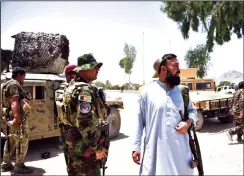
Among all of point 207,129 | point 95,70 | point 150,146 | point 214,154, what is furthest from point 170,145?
point 207,129

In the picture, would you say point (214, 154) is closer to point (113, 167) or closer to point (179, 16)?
point (113, 167)

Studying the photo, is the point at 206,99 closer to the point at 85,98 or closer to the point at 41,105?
the point at 41,105

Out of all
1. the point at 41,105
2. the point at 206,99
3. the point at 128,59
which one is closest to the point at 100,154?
the point at 41,105

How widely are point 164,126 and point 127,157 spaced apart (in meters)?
3.44

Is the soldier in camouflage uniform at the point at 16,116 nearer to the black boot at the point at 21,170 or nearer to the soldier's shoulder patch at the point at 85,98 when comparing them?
the black boot at the point at 21,170

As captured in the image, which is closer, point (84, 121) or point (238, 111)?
point (84, 121)

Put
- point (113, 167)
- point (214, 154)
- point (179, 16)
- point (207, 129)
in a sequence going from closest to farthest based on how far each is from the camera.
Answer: point (113, 167) < point (214, 154) < point (207, 129) < point (179, 16)

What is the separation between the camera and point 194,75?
31.5 ft

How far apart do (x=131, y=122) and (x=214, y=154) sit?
16.1 feet

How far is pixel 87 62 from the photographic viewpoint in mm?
2707

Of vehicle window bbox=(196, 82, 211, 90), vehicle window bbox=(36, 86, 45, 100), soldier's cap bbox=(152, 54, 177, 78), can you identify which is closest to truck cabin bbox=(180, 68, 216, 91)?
vehicle window bbox=(196, 82, 211, 90)

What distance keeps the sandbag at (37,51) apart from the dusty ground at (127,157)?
72.5 inches

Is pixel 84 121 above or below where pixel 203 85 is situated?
below

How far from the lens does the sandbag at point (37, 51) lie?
6617 millimetres
